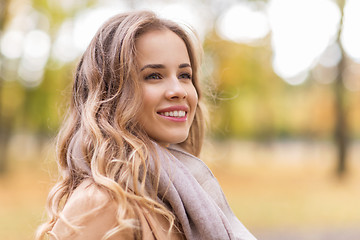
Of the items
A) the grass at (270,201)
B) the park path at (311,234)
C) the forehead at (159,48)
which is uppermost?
the forehead at (159,48)

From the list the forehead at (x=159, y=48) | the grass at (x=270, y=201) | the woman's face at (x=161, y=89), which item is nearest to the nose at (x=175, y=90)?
the woman's face at (x=161, y=89)

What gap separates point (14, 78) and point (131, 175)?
16.8 metres

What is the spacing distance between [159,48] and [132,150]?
1.70 ft

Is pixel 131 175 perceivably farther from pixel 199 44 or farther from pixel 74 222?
pixel 199 44

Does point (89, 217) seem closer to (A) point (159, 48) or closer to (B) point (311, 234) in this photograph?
(A) point (159, 48)

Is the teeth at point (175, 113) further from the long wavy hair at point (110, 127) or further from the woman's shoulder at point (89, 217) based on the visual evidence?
the woman's shoulder at point (89, 217)

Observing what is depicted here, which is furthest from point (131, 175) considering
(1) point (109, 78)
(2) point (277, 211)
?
(2) point (277, 211)

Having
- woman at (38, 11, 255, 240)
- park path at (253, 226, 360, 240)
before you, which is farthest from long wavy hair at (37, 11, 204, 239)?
park path at (253, 226, 360, 240)

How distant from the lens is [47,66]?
19.1 m

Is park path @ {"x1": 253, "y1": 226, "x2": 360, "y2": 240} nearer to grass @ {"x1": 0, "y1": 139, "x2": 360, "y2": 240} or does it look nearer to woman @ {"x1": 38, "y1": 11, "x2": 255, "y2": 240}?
grass @ {"x1": 0, "y1": 139, "x2": 360, "y2": 240}

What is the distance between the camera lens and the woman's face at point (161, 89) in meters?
1.99

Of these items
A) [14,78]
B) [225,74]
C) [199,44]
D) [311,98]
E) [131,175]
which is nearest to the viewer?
[131,175]

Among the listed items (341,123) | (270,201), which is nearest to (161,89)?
(270,201)

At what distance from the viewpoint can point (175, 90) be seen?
2.00m
